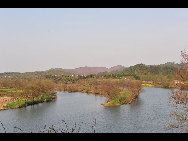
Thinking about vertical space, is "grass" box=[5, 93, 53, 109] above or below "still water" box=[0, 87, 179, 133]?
above

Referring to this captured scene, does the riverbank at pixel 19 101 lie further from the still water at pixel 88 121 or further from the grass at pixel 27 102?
the still water at pixel 88 121

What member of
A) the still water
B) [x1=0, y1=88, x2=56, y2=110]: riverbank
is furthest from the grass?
the still water

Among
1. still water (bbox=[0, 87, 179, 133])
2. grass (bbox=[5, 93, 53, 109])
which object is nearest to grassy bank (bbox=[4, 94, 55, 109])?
grass (bbox=[5, 93, 53, 109])

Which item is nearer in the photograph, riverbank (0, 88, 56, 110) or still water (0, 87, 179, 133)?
still water (0, 87, 179, 133)

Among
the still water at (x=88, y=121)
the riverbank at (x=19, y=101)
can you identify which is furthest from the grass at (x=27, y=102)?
the still water at (x=88, y=121)

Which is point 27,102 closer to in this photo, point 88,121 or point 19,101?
point 19,101

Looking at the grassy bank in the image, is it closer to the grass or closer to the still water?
the grass

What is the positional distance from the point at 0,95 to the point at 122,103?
48.8 metres

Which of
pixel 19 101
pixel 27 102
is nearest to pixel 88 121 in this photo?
pixel 27 102
